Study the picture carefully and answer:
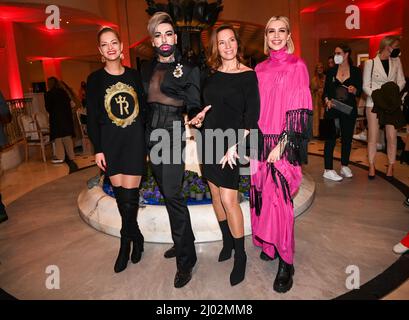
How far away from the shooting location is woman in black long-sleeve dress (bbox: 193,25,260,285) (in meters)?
2.10

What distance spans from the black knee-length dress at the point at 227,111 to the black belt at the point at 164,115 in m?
0.18

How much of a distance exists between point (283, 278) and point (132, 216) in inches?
44.4

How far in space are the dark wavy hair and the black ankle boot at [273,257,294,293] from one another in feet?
4.37

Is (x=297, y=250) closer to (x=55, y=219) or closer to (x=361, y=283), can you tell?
(x=361, y=283)

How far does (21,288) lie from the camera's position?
7.99ft

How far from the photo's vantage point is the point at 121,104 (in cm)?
228

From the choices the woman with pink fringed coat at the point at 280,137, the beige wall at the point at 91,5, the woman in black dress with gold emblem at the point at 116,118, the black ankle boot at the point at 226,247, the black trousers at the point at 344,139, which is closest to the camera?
the woman with pink fringed coat at the point at 280,137

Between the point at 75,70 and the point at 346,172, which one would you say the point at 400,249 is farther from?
the point at 75,70

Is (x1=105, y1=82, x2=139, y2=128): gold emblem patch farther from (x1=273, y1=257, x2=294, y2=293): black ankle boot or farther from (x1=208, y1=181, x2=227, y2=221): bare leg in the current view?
(x1=273, y1=257, x2=294, y2=293): black ankle boot


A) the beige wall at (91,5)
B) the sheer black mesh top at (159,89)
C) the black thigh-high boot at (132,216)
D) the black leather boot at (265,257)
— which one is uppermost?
the beige wall at (91,5)

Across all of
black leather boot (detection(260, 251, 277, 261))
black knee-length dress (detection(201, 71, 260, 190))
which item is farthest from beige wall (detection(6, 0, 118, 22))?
black leather boot (detection(260, 251, 277, 261))

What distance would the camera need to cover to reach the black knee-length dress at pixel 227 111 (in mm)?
2092

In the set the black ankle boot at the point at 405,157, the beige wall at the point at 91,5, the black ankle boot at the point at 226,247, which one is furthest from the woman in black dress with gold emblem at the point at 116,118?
the beige wall at the point at 91,5

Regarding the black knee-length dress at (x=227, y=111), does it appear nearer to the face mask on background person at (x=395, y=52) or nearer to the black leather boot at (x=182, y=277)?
the black leather boot at (x=182, y=277)
